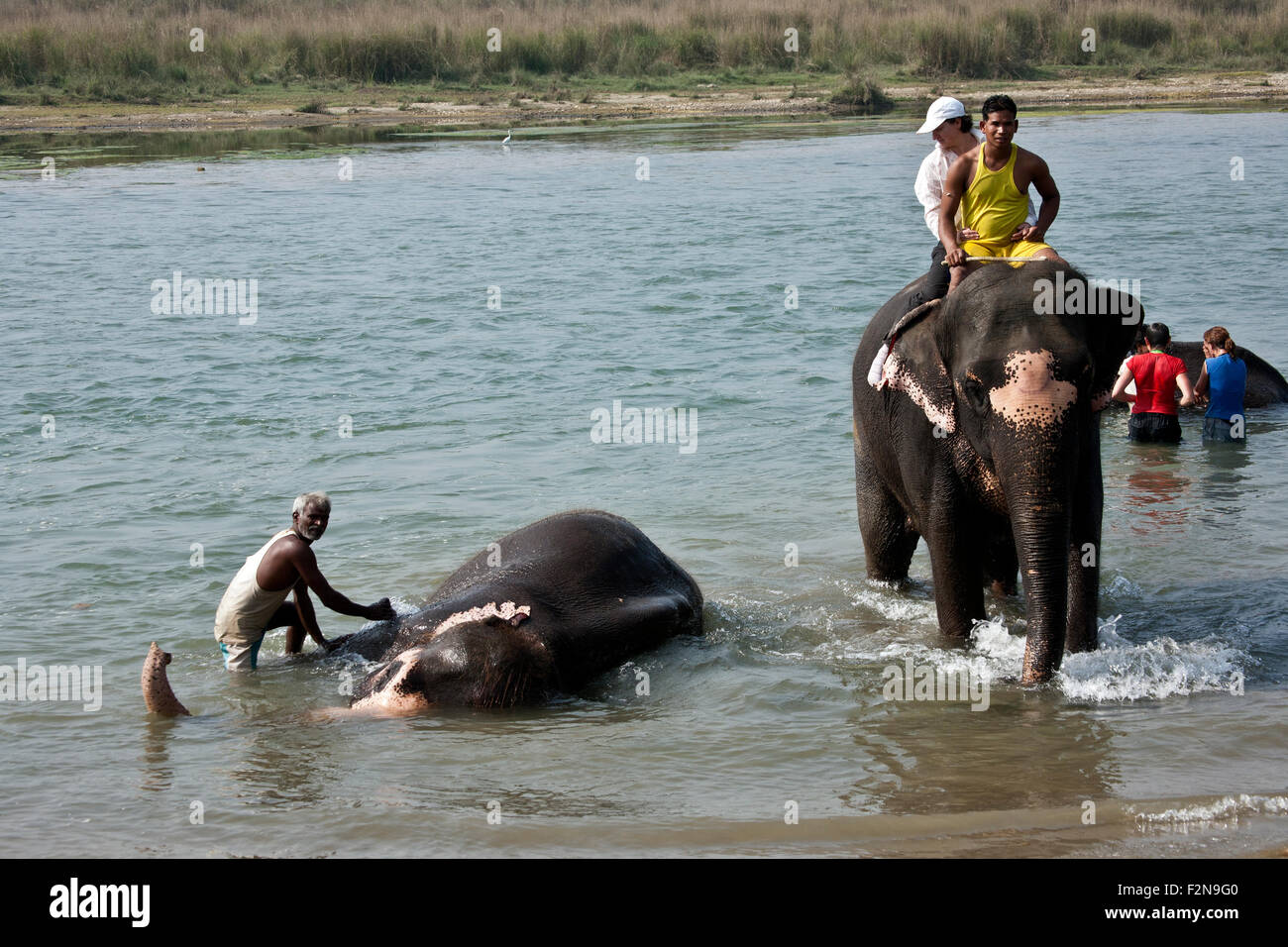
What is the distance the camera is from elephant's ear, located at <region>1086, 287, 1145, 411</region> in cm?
616

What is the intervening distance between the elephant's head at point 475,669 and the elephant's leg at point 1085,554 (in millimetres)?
2353

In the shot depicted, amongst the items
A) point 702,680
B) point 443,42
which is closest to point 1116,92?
point 443,42

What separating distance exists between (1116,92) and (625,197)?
20547 millimetres

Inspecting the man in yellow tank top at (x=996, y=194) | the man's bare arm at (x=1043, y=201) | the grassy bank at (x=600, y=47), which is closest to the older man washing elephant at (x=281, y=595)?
the man in yellow tank top at (x=996, y=194)

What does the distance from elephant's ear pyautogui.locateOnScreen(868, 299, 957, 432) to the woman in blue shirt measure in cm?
528

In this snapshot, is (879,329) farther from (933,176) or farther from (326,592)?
(326,592)

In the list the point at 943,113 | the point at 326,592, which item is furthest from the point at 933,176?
the point at 326,592

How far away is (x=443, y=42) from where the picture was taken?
42.7m

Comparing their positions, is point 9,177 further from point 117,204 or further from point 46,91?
point 46,91

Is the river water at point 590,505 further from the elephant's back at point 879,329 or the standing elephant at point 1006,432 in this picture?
the elephant's back at point 879,329

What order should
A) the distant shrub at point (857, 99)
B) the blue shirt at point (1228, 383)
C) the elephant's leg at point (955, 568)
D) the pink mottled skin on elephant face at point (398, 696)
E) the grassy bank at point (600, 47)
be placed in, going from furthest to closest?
the grassy bank at point (600, 47) < the distant shrub at point (857, 99) < the blue shirt at point (1228, 383) < the elephant's leg at point (955, 568) < the pink mottled skin on elephant face at point (398, 696)

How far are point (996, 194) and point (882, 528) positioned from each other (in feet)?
6.64

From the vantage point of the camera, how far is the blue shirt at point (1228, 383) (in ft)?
37.3

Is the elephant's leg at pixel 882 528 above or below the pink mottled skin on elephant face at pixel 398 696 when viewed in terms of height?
above
